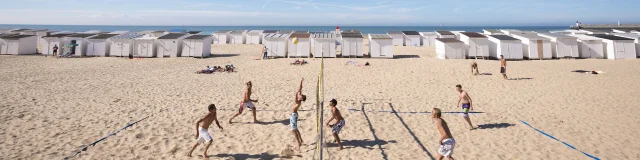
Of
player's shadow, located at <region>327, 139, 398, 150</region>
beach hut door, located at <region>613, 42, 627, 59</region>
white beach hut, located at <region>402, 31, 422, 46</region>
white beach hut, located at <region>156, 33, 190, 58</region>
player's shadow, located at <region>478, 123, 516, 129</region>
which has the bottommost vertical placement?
player's shadow, located at <region>327, 139, 398, 150</region>

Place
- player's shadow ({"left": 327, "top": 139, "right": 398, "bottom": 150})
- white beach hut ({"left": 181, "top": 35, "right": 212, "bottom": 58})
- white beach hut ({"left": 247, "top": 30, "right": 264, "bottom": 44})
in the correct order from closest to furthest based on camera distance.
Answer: player's shadow ({"left": 327, "top": 139, "right": 398, "bottom": 150}) < white beach hut ({"left": 181, "top": 35, "right": 212, "bottom": 58}) < white beach hut ({"left": 247, "top": 30, "right": 264, "bottom": 44})

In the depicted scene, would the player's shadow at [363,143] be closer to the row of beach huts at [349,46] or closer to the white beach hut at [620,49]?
the row of beach huts at [349,46]

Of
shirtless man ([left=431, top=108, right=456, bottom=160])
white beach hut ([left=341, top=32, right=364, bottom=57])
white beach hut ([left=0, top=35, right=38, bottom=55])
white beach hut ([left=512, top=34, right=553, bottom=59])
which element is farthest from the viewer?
white beach hut ([left=341, top=32, right=364, bottom=57])

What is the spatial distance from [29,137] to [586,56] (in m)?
32.0

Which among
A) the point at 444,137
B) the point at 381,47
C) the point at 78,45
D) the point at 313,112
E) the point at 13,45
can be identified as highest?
the point at 13,45

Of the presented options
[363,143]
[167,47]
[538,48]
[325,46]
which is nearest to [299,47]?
[325,46]

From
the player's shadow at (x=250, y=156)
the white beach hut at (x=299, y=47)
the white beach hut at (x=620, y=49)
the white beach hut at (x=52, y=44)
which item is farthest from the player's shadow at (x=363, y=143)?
the white beach hut at (x=52, y=44)

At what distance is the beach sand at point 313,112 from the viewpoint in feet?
22.1

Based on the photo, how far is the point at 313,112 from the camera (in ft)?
31.4

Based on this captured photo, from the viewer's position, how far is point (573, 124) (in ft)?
27.4

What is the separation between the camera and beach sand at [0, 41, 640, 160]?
6723 mm

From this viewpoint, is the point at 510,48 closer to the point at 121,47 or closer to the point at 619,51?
the point at 619,51

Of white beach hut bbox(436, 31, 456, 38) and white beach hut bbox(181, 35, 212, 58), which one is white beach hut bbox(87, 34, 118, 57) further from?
white beach hut bbox(436, 31, 456, 38)

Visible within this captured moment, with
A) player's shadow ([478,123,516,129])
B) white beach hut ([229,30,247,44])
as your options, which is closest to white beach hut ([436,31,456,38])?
white beach hut ([229,30,247,44])
